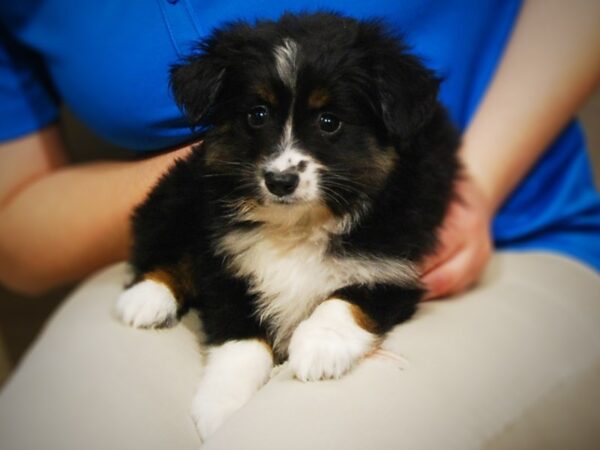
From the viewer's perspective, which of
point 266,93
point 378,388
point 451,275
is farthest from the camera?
point 451,275

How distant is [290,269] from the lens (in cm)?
186

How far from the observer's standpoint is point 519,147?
8.11 ft

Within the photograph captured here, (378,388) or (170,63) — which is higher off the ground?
(170,63)

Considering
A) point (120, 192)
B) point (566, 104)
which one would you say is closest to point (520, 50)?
point (566, 104)

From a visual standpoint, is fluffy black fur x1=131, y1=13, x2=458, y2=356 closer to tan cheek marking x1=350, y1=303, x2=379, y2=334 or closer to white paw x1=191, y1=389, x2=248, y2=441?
tan cheek marking x1=350, y1=303, x2=379, y2=334

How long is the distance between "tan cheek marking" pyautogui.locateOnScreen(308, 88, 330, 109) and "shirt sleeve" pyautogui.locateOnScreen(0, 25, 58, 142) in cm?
150

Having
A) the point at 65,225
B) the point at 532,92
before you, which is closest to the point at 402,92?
the point at 532,92

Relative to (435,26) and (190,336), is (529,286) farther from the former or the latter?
(190,336)

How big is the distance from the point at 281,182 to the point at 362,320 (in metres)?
0.47

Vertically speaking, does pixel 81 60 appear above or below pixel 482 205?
above

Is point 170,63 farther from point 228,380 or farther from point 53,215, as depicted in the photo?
point 53,215

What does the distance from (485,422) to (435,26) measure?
1.25 meters

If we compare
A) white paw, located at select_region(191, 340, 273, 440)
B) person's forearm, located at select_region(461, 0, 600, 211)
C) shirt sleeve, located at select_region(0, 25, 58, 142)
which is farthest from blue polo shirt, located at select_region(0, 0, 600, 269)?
white paw, located at select_region(191, 340, 273, 440)

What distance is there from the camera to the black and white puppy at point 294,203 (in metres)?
1.65
